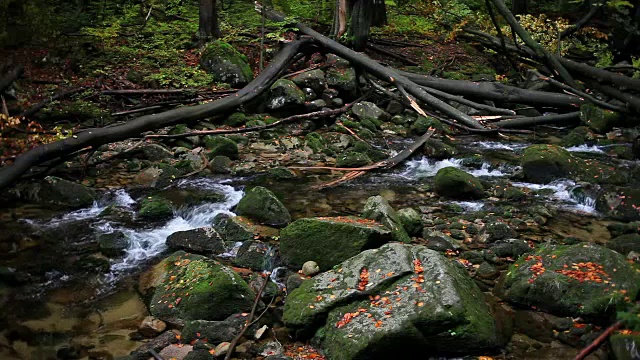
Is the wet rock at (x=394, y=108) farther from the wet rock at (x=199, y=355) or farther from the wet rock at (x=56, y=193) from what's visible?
the wet rock at (x=199, y=355)

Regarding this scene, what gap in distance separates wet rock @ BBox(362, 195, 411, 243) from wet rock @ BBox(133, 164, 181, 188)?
3916 mm

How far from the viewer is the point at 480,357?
4.59 m

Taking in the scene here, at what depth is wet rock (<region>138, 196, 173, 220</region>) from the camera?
24.9 feet

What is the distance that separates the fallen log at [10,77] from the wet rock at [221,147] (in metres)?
4.19

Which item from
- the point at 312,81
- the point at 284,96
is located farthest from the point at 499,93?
the point at 284,96

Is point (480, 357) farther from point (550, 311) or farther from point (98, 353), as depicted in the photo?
point (98, 353)

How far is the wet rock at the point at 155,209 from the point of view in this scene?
299 inches

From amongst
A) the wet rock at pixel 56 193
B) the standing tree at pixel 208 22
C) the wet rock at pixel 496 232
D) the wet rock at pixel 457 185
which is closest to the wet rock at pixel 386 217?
the wet rock at pixel 496 232

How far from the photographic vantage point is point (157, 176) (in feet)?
29.4

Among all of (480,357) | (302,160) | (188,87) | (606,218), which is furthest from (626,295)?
(188,87)

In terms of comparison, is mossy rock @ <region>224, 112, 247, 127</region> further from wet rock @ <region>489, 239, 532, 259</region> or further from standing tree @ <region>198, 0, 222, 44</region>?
wet rock @ <region>489, 239, 532, 259</region>

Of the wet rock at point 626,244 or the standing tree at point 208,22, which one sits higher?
the standing tree at point 208,22

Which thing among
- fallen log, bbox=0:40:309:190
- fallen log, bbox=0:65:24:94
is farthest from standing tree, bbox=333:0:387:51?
fallen log, bbox=0:65:24:94

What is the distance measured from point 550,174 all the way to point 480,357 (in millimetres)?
5718
